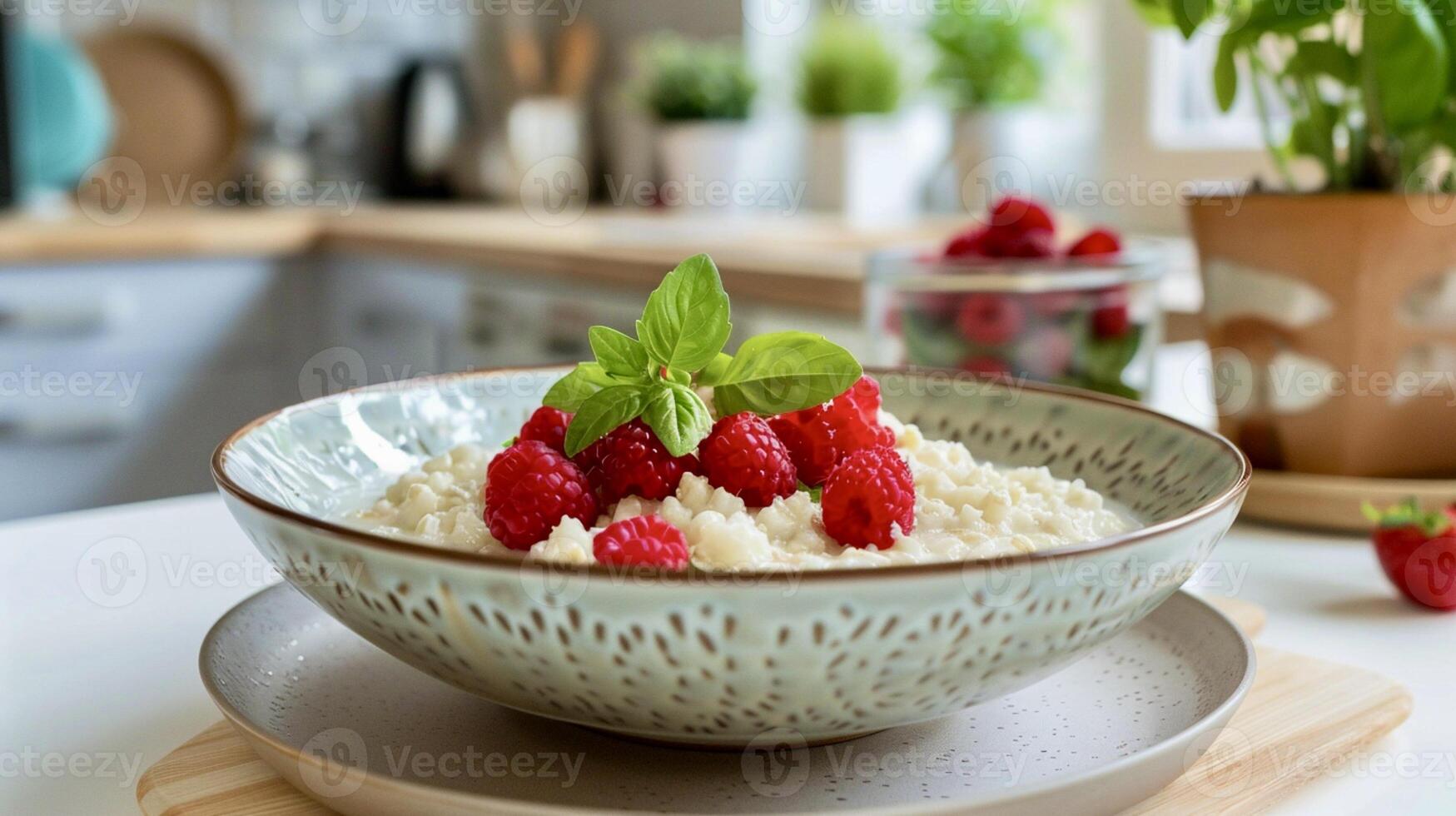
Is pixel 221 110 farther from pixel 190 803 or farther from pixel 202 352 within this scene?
pixel 190 803

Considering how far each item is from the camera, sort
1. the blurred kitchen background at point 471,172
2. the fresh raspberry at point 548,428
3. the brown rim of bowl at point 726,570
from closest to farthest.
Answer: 1. the brown rim of bowl at point 726,570
2. the fresh raspberry at point 548,428
3. the blurred kitchen background at point 471,172

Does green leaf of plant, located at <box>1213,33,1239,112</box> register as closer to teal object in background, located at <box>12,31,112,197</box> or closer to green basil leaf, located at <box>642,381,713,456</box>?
green basil leaf, located at <box>642,381,713,456</box>

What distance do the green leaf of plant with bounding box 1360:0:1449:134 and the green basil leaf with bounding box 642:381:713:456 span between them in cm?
60

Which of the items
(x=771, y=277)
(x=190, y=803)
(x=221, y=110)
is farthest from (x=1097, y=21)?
(x=190, y=803)

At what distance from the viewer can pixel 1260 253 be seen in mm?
1037

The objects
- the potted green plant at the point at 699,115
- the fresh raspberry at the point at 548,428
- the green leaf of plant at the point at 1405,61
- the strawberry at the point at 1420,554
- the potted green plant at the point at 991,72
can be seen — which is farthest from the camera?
the potted green plant at the point at 699,115

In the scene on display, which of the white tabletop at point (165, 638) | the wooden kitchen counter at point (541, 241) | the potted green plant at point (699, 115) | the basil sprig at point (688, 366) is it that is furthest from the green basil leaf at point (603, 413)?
the potted green plant at point (699, 115)

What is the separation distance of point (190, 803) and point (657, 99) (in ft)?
8.74

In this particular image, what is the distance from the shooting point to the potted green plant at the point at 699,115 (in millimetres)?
2990

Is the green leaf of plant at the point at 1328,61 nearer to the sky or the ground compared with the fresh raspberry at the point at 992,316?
nearer to the sky

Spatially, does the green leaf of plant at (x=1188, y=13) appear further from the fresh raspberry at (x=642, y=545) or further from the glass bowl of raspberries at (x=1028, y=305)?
the fresh raspberry at (x=642, y=545)

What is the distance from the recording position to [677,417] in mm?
589

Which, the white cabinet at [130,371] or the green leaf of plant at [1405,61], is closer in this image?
the green leaf of plant at [1405,61]

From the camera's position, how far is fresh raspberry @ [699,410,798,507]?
59 cm
